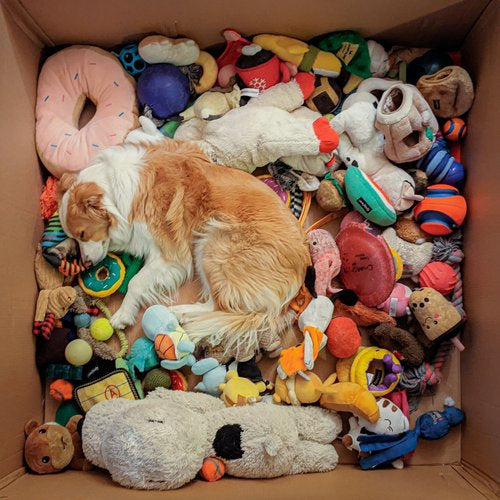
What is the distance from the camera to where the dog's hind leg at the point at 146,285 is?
2.03m

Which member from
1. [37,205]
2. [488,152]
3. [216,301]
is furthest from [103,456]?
[488,152]

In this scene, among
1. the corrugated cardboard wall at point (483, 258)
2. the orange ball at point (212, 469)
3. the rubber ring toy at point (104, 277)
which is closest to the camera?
the orange ball at point (212, 469)

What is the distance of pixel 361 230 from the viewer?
198 cm

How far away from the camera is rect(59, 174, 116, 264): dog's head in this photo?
190 centimetres

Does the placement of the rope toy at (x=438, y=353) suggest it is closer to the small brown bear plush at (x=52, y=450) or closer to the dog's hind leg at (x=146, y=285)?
the dog's hind leg at (x=146, y=285)

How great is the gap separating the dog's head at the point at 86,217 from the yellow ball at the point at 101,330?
230mm

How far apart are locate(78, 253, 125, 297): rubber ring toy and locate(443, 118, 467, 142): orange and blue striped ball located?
1.36 metres

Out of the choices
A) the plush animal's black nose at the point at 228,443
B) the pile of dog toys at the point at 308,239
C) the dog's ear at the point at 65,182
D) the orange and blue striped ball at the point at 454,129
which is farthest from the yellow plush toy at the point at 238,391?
the orange and blue striped ball at the point at 454,129

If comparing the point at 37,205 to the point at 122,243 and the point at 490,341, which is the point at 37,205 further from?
the point at 490,341

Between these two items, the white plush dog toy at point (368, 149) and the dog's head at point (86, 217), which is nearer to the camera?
the dog's head at point (86, 217)

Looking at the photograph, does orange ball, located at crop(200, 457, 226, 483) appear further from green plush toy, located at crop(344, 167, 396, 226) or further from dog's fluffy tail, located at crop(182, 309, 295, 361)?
green plush toy, located at crop(344, 167, 396, 226)

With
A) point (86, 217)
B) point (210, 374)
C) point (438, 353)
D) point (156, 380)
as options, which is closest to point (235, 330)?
point (210, 374)


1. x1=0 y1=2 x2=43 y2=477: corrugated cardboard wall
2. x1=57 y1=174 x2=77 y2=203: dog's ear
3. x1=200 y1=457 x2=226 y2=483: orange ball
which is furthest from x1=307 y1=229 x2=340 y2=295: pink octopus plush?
x1=0 y1=2 x2=43 y2=477: corrugated cardboard wall

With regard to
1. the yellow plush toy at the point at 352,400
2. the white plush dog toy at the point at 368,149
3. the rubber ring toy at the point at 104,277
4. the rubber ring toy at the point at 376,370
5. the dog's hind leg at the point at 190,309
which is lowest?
the yellow plush toy at the point at 352,400
